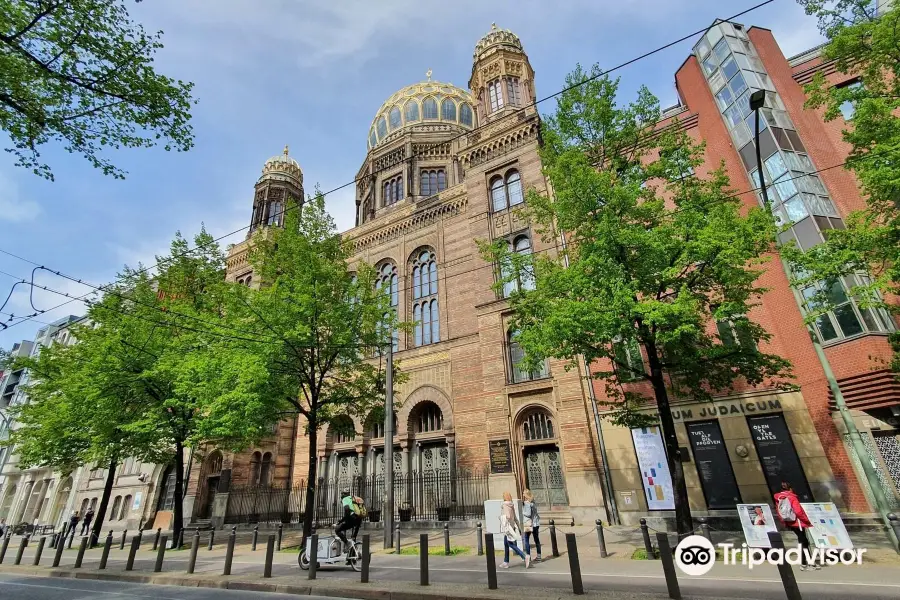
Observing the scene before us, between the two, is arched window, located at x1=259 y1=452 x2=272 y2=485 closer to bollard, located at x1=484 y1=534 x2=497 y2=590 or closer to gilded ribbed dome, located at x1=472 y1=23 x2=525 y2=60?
bollard, located at x1=484 y1=534 x2=497 y2=590

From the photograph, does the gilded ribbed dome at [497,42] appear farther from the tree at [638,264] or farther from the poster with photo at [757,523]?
the poster with photo at [757,523]

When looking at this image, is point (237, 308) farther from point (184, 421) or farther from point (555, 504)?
point (555, 504)

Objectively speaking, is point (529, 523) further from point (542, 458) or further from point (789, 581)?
point (542, 458)

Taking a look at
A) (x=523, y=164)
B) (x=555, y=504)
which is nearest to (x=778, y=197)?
(x=523, y=164)

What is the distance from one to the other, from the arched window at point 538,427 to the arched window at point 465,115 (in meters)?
29.8

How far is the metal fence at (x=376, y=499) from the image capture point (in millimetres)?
18464

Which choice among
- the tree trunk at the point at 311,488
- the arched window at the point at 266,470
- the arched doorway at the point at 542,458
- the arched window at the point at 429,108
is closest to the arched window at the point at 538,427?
the arched doorway at the point at 542,458

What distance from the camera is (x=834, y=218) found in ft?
51.7

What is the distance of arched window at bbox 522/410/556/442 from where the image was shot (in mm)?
18109

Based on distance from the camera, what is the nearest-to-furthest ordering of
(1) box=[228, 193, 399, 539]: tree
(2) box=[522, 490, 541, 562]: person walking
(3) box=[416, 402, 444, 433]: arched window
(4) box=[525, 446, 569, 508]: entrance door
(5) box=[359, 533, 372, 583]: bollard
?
(5) box=[359, 533, 372, 583]: bollard, (2) box=[522, 490, 541, 562]: person walking, (1) box=[228, 193, 399, 539]: tree, (4) box=[525, 446, 569, 508]: entrance door, (3) box=[416, 402, 444, 433]: arched window

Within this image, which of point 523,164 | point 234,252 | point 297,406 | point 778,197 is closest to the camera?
point 297,406

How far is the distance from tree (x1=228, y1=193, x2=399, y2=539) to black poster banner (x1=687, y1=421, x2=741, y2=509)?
11.5m

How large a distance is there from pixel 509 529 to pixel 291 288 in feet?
34.5

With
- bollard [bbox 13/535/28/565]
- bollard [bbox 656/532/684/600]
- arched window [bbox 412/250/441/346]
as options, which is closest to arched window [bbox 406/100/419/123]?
arched window [bbox 412/250/441/346]
